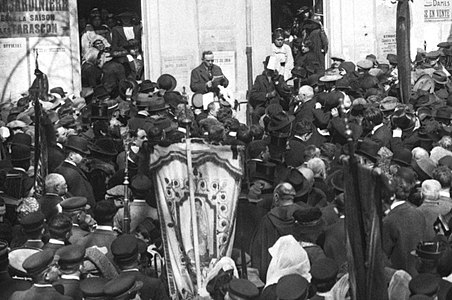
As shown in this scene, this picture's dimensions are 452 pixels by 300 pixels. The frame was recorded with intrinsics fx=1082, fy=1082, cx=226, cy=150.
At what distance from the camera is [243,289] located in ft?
27.7

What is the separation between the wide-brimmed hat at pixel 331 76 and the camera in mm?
19438

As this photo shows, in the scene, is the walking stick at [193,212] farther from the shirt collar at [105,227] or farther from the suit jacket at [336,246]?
the suit jacket at [336,246]

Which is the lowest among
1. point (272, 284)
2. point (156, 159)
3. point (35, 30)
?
point (272, 284)

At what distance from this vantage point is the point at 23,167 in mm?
13797

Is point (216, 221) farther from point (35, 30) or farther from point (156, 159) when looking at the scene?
point (35, 30)

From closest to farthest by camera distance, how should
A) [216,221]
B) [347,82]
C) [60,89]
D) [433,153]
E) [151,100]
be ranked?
1. [216,221]
2. [433,153]
3. [151,100]
4. [347,82]
5. [60,89]

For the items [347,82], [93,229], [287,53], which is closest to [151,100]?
[347,82]

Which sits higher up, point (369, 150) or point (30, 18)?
point (30, 18)

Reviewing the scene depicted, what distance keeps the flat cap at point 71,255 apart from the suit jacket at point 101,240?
0.90 m

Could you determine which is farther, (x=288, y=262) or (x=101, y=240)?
(x=101, y=240)

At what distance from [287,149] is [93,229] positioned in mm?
3804

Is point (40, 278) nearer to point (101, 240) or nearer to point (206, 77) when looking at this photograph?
point (101, 240)

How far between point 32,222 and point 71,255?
1.27m

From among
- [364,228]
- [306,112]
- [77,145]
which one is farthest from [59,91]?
[364,228]
